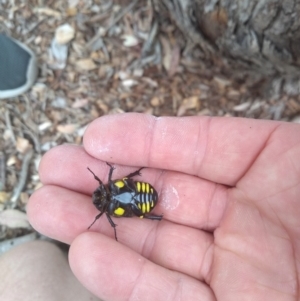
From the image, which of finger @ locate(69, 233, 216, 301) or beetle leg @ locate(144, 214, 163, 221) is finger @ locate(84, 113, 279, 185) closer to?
beetle leg @ locate(144, 214, 163, 221)

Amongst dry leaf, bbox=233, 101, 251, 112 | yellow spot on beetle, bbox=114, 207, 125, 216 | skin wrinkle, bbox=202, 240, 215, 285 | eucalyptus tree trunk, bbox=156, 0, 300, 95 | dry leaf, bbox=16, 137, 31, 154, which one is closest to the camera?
skin wrinkle, bbox=202, 240, 215, 285

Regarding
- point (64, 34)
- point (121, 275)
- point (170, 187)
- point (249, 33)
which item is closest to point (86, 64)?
point (64, 34)

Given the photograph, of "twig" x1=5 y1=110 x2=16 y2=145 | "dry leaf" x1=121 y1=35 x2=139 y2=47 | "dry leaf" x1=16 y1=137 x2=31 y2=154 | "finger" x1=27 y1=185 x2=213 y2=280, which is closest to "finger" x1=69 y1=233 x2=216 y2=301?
"finger" x1=27 y1=185 x2=213 y2=280

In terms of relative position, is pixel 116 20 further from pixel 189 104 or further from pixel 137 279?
pixel 137 279

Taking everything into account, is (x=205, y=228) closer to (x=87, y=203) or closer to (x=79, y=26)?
(x=87, y=203)

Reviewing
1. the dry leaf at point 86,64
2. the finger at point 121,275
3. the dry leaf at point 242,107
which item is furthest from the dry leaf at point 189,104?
the finger at point 121,275
